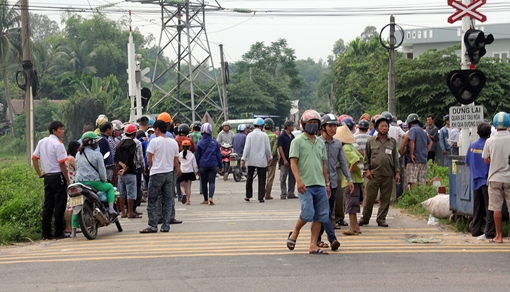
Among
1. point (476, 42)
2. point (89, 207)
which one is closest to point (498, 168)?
point (476, 42)

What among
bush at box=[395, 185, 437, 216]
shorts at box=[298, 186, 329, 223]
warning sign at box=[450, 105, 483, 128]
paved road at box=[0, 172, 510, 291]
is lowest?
paved road at box=[0, 172, 510, 291]

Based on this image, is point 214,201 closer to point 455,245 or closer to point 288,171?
point 288,171

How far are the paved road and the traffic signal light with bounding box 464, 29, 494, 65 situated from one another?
320cm

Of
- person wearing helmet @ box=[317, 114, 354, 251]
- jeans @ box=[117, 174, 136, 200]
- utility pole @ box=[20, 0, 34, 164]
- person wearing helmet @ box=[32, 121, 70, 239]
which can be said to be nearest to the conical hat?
person wearing helmet @ box=[317, 114, 354, 251]

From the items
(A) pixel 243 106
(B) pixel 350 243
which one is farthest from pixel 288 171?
(A) pixel 243 106

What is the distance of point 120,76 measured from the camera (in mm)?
86562

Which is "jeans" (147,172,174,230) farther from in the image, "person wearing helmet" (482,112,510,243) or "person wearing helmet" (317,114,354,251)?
"person wearing helmet" (482,112,510,243)

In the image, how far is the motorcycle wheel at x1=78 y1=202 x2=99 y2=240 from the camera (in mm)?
12469

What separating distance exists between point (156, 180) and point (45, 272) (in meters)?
3.98

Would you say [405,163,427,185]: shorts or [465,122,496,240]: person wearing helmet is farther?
[405,163,427,185]: shorts

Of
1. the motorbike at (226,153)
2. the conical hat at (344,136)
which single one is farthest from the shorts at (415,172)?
the motorbike at (226,153)

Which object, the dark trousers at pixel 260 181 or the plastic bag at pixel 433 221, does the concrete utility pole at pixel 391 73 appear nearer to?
the dark trousers at pixel 260 181

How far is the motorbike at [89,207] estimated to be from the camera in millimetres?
12430

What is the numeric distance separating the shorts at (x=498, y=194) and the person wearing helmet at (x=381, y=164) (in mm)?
1966
